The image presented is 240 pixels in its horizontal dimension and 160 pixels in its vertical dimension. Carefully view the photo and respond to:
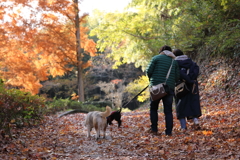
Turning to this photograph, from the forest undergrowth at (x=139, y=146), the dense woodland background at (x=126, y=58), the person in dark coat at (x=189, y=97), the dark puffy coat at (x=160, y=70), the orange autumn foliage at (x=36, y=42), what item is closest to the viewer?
the forest undergrowth at (x=139, y=146)

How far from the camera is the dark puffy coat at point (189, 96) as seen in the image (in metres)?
5.46

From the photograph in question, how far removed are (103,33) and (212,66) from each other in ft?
19.8

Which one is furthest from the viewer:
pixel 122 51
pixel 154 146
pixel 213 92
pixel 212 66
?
pixel 122 51

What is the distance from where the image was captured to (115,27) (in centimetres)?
1399

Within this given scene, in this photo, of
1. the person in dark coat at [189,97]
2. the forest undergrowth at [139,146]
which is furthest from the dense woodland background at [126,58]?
the person in dark coat at [189,97]

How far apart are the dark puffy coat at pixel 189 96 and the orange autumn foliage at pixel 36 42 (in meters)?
9.81

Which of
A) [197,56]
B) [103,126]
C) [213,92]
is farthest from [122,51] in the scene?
[103,126]

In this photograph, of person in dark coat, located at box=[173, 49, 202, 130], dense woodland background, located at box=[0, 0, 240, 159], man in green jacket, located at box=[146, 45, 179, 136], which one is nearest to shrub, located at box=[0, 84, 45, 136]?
dense woodland background, located at box=[0, 0, 240, 159]

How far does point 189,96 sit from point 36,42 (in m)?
11.3

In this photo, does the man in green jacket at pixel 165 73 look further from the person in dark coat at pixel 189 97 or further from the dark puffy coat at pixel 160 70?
the person in dark coat at pixel 189 97

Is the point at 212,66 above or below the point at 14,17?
below

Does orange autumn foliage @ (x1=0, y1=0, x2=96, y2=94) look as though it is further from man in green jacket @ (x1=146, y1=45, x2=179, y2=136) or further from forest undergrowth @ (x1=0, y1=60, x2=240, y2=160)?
man in green jacket @ (x1=146, y1=45, x2=179, y2=136)

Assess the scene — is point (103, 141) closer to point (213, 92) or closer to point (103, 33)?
point (213, 92)

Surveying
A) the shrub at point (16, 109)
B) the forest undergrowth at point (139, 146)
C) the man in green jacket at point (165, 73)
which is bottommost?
the forest undergrowth at point (139, 146)
